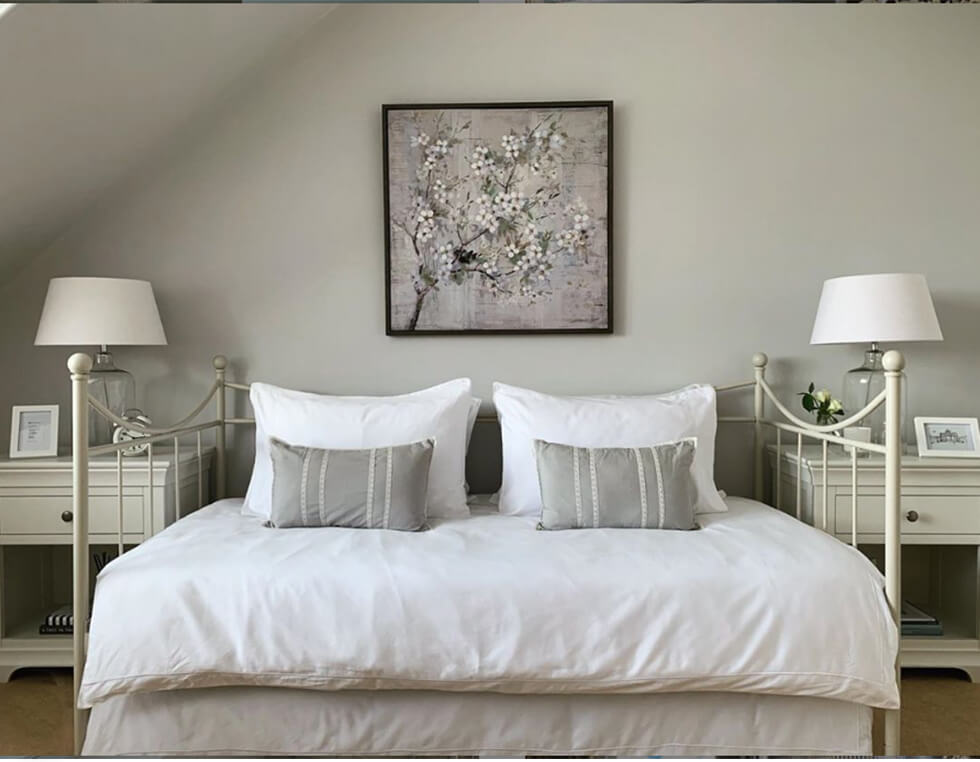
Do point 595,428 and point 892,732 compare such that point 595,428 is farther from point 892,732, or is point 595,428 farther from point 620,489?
point 892,732

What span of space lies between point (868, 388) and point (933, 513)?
42 cm

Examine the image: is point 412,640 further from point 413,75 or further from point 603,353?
point 413,75

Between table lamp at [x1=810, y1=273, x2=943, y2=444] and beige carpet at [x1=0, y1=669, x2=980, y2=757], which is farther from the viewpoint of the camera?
table lamp at [x1=810, y1=273, x2=943, y2=444]

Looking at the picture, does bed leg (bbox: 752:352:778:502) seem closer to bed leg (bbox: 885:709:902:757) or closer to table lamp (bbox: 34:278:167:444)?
bed leg (bbox: 885:709:902:757)

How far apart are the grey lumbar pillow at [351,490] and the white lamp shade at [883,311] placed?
1304 mm

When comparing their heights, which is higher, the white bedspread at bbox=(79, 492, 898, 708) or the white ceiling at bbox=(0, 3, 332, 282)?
the white ceiling at bbox=(0, 3, 332, 282)

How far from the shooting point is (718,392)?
2600 mm

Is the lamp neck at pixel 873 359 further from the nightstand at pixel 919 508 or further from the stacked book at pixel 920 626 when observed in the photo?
the stacked book at pixel 920 626

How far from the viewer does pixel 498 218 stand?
2576 mm

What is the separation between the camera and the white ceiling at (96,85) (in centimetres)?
186

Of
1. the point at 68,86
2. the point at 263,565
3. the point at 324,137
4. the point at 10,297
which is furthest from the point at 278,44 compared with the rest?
the point at 263,565

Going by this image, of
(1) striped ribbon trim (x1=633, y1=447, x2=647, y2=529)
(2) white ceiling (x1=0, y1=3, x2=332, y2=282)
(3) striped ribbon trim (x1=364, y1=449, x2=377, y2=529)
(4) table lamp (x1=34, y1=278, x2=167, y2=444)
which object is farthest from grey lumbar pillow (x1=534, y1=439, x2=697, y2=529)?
(2) white ceiling (x1=0, y1=3, x2=332, y2=282)

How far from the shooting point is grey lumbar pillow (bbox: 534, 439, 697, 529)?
1.98m

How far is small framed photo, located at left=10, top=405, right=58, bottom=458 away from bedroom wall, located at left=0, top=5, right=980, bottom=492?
0.27 m
